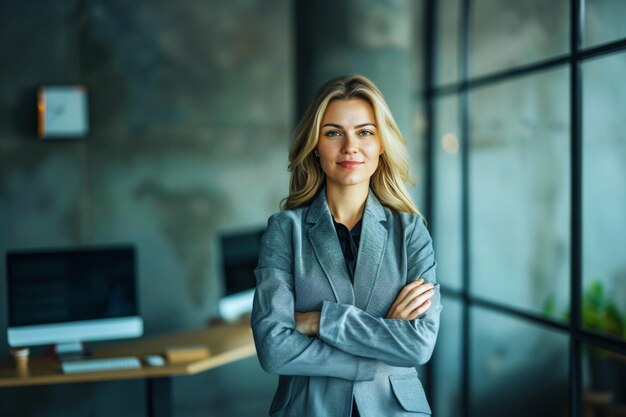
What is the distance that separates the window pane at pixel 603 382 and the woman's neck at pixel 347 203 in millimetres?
1922

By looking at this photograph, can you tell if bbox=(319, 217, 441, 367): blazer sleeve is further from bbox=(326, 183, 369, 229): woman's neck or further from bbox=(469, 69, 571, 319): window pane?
bbox=(469, 69, 571, 319): window pane

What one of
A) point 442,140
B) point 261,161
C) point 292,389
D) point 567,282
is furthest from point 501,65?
point 292,389

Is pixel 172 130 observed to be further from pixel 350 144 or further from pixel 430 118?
pixel 350 144

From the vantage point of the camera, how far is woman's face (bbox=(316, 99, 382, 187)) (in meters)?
2.09

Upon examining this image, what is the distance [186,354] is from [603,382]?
2.02 m

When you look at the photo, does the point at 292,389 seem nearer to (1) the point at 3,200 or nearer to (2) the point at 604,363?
(2) the point at 604,363

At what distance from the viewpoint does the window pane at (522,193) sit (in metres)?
4.04

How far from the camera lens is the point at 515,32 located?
14.6 feet

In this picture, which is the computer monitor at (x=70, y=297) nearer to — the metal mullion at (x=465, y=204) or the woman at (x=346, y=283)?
the woman at (x=346, y=283)

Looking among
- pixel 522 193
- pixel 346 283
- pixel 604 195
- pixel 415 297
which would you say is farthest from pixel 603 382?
pixel 346 283

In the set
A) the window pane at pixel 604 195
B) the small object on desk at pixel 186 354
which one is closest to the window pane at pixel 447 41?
the window pane at pixel 604 195

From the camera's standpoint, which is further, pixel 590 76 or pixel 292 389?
pixel 590 76

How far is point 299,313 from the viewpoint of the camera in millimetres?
2121

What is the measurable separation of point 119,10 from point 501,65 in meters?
2.42
